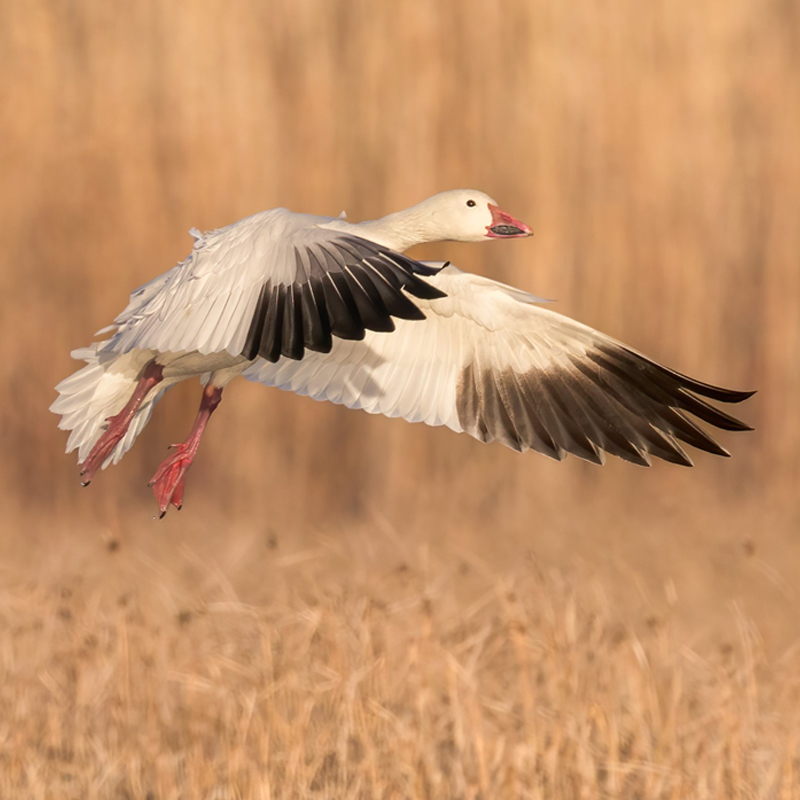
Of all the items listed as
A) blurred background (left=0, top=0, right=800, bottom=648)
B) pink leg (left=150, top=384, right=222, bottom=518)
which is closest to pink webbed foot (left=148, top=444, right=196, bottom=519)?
pink leg (left=150, top=384, right=222, bottom=518)

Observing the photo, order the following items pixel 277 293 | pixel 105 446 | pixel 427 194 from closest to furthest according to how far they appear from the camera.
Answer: pixel 277 293
pixel 105 446
pixel 427 194

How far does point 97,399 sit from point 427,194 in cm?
209

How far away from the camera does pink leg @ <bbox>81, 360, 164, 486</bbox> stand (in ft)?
12.0

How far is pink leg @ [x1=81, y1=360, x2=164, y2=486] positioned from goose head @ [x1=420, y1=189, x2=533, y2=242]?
0.92 m

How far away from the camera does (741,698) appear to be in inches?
164

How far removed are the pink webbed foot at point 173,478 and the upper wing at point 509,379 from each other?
39 cm

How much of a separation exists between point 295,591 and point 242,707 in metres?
0.67

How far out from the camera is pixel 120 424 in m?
3.70

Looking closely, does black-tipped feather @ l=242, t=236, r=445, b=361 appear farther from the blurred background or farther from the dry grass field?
the blurred background

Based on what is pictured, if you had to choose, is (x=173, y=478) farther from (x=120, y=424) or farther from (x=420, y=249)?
(x=420, y=249)

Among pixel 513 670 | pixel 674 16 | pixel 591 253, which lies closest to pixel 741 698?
pixel 513 670

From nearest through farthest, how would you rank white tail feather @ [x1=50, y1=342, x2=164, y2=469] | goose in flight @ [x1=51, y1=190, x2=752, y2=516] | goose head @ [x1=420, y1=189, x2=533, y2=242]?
1. goose in flight @ [x1=51, y1=190, x2=752, y2=516]
2. goose head @ [x1=420, y1=189, x2=533, y2=242]
3. white tail feather @ [x1=50, y1=342, x2=164, y2=469]

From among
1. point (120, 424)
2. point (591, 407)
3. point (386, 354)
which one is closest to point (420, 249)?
point (386, 354)

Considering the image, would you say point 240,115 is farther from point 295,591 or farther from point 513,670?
point 513,670
